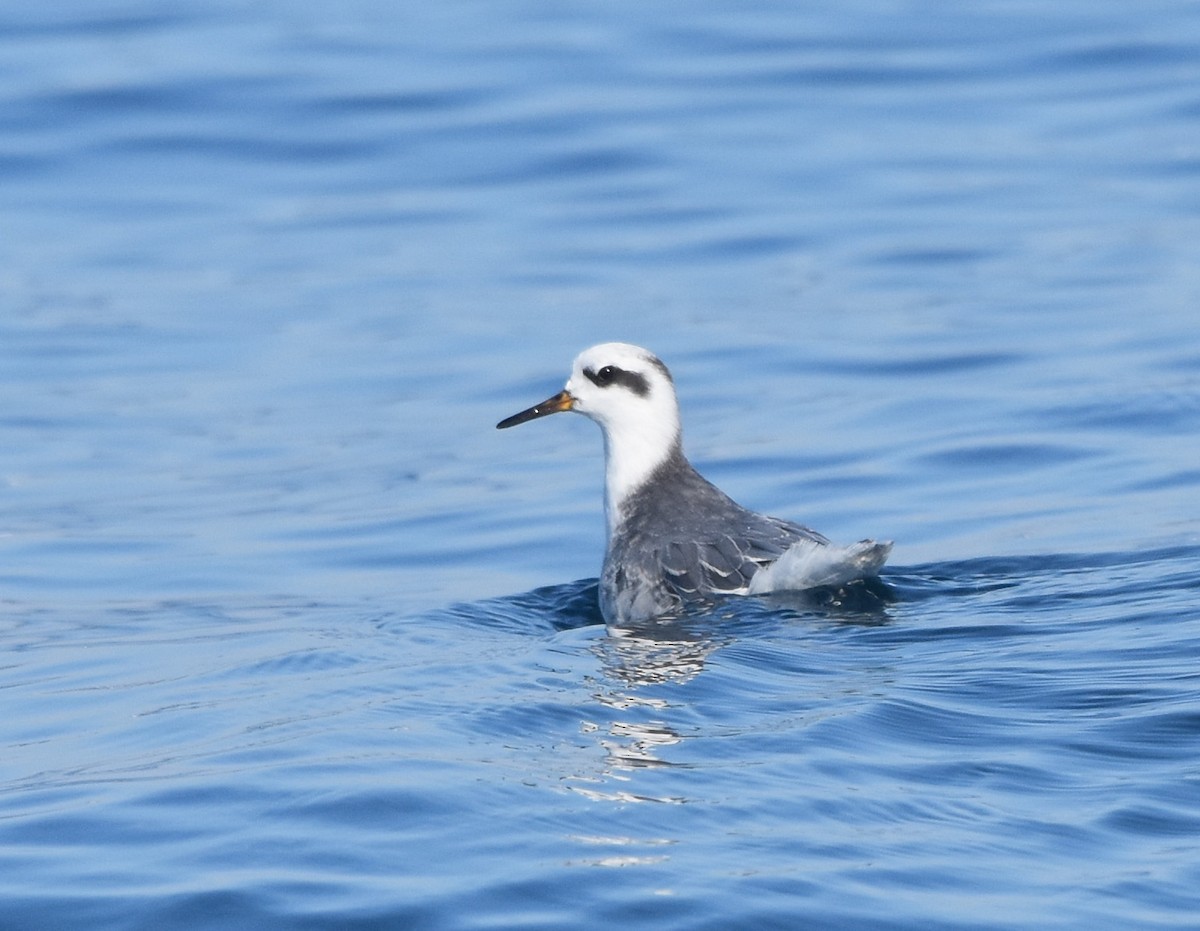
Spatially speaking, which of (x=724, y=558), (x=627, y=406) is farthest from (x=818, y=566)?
(x=627, y=406)

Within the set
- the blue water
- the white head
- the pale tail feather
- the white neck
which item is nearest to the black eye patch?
the white head

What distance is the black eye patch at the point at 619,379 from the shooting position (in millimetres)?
10578

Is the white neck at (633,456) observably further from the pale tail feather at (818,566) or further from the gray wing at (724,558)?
the pale tail feather at (818,566)

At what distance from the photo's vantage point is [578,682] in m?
8.13

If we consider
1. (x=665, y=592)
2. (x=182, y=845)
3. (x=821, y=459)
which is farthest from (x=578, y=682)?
(x=821, y=459)

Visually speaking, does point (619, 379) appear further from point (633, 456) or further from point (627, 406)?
point (633, 456)

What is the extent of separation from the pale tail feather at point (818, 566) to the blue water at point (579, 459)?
165 millimetres

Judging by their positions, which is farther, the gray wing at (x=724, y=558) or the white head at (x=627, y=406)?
the white head at (x=627, y=406)

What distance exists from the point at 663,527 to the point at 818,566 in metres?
1.19

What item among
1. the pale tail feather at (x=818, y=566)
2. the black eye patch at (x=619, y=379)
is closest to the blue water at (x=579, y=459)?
the pale tail feather at (x=818, y=566)

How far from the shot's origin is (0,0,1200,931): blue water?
243 inches

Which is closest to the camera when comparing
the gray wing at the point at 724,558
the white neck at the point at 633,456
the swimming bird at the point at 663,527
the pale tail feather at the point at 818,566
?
the pale tail feather at the point at 818,566

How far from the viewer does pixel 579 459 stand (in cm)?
1416

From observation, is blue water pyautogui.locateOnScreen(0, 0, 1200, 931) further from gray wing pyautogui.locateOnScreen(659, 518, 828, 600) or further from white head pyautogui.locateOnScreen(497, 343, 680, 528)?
white head pyautogui.locateOnScreen(497, 343, 680, 528)
